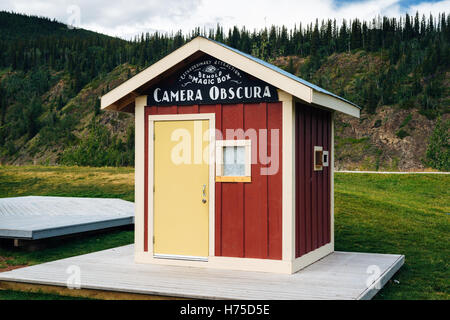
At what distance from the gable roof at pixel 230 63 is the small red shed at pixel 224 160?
14 mm

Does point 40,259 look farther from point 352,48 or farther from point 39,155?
point 352,48

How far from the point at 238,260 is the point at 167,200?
4.54 feet

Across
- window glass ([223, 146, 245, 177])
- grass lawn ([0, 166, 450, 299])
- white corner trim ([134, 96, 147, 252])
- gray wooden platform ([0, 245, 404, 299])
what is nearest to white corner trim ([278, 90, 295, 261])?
gray wooden platform ([0, 245, 404, 299])

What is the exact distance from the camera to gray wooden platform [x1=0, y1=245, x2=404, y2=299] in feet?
19.8

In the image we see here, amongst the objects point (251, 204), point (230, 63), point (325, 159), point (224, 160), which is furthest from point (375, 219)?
point (230, 63)

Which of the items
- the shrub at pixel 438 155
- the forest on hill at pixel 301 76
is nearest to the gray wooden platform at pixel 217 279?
the shrub at pixel 438 155

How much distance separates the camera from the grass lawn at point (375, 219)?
27.1 feet

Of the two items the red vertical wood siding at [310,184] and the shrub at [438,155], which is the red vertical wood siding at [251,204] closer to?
the red vertical wood siding at [310,184]

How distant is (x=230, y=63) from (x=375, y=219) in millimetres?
8228

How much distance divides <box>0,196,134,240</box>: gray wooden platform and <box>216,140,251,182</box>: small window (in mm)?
4074

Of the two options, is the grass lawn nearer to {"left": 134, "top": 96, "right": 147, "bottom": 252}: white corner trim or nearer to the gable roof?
{"left": 134, "top": 96, "right": 147, "bottom": 252}: white corner trim

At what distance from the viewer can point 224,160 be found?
7.66 meters

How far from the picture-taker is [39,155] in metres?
71.9

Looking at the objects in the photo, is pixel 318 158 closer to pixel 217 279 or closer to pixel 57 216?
pixel 217 279
